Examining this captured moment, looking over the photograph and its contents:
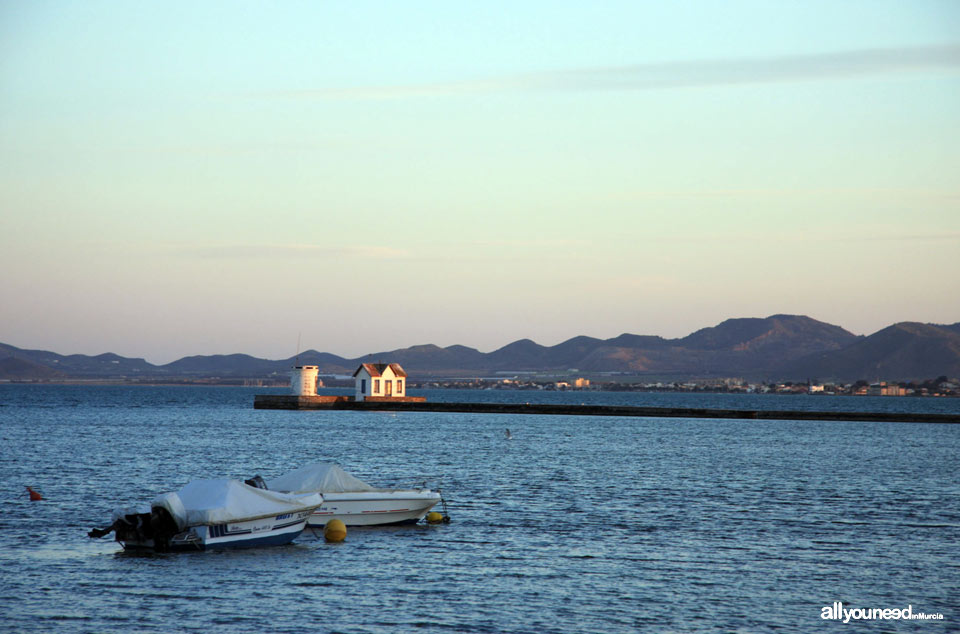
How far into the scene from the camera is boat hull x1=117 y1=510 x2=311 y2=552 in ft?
96.6

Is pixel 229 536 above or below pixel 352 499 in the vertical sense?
below

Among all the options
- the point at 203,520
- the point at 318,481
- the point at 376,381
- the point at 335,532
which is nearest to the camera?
the point at 203,520

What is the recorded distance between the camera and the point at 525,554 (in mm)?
30000

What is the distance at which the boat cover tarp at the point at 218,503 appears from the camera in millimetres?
29375

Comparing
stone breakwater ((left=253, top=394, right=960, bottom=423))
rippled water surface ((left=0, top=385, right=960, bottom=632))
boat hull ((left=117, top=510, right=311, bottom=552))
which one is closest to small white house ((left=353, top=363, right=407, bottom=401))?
stone breakwater ((left=253, top=394, right=960, bottom=423))

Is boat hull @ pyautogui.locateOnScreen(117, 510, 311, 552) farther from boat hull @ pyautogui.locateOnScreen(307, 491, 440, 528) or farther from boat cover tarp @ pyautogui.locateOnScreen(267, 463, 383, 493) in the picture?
boat cover tarp @ pyautogui.locateOnScreen(267, 463, 383, 493)

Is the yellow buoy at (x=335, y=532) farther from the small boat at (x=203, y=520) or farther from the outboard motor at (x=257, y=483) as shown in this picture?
the outboard motor at (x=257, y=483)

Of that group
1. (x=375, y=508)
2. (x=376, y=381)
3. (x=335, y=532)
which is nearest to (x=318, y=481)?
(x=375, y=508)

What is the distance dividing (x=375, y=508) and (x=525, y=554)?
24.1 ft

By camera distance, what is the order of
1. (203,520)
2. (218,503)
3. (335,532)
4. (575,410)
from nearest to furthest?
(203,520)
(218,503)
(335,532)
(575,410)

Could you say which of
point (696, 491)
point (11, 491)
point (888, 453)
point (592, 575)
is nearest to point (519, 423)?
Result: point (888, 453)

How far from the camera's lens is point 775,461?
227 feet

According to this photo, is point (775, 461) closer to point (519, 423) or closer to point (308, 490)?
point (308, 490)

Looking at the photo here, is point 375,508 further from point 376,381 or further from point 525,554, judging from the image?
point 376,381
